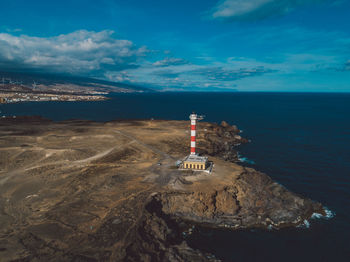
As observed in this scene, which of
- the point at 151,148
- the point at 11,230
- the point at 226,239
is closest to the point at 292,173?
the point at 226,239

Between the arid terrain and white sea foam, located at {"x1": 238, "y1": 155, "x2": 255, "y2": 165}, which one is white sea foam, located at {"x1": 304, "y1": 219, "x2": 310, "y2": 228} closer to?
the arid terrain

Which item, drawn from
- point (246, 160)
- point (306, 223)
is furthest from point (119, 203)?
point (246, 160)

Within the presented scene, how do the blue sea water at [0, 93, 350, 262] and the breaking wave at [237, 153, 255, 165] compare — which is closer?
the blue sea water at [0, 93, 350, 262]

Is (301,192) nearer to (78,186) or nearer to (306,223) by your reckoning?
(306,223)

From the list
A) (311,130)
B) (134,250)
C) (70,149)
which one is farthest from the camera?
(311,130)

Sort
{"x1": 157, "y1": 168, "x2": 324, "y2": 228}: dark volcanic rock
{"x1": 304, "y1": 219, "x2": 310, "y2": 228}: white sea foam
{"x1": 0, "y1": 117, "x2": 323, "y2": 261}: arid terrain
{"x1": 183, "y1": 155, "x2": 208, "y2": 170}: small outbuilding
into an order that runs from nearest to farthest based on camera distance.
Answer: {"x1": 0, "y1": 117, "x2": 323, "y2": 261}: arid terrain → {"x1": 304, "y1": 219, "x2": 310, "y2": 228}: white sea foam → {"x1": 157, "y1": 168, "x2": 324, "y2": 228}: dark volcanic rock → {"x1": 183, "y1": 155, "x2": 208, "y2": 170}: small outbuilding

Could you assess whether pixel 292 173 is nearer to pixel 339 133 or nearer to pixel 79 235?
pixel 79 235

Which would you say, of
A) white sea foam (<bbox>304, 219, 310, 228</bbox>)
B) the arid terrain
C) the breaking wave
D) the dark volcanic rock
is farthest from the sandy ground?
the breaking wave

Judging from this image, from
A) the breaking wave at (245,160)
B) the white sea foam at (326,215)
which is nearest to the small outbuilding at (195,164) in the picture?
the white sea foam at (326,215)
